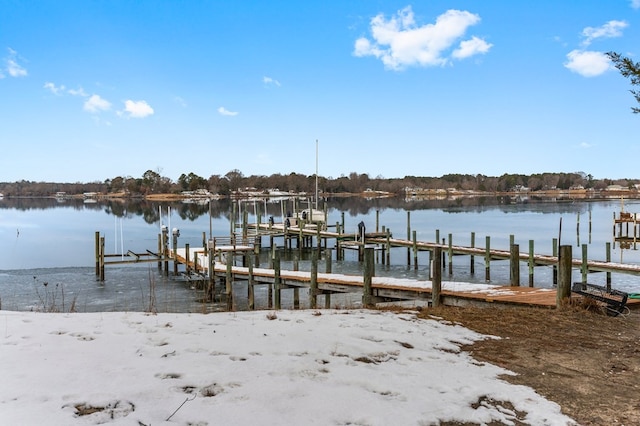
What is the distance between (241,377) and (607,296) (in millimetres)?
8913

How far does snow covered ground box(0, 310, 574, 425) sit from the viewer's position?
423 centimetres

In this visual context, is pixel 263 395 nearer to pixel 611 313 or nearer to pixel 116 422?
pixel 116 422

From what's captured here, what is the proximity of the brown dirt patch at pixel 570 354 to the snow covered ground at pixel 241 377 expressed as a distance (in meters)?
0.34

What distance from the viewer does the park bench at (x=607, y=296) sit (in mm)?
9641

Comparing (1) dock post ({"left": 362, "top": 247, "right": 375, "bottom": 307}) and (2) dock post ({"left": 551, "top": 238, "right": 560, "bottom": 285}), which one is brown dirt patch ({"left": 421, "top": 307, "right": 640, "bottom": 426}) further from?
(2) dock post ({"left": 551, "top": 238, "right": 560, "bottom": 285})

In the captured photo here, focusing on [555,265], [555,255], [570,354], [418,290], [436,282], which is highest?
[436,282]

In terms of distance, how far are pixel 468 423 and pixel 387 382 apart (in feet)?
3.44

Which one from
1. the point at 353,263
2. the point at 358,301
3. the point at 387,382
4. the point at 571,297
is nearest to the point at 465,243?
the point at 353,263

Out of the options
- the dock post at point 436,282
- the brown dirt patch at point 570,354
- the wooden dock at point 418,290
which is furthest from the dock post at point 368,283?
the brown dirt patch at point 570,354

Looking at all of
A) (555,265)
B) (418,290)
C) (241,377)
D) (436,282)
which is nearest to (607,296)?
(436,282)

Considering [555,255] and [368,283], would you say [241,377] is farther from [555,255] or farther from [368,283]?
[555,255]

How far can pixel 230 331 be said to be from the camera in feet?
23.2

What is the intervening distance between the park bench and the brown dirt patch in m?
0.25

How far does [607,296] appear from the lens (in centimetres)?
1030
